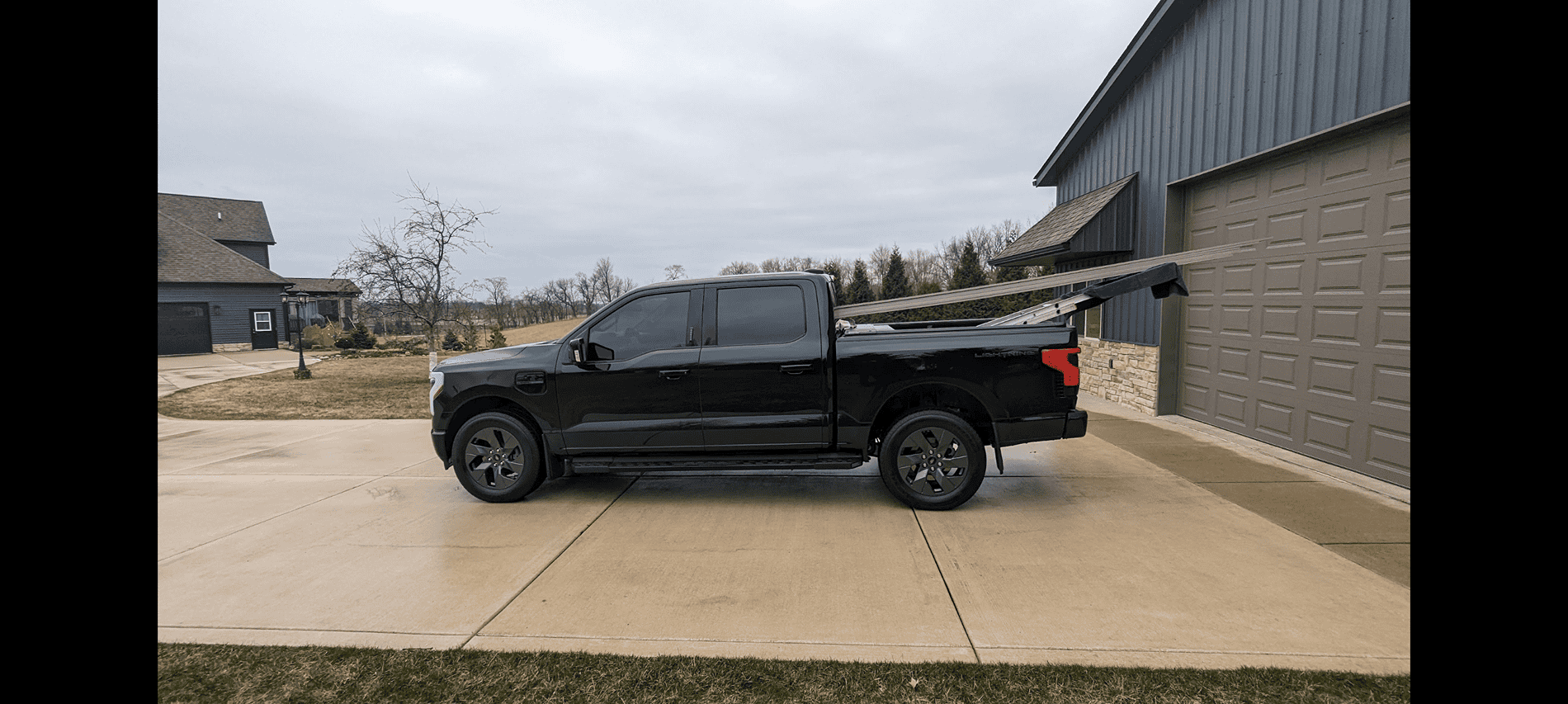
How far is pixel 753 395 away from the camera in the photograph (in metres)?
5.11

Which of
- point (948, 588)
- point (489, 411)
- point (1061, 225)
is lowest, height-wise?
point (948, 588)

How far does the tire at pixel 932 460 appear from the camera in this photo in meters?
4.94

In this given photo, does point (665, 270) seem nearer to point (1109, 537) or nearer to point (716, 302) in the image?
point (716, 302)

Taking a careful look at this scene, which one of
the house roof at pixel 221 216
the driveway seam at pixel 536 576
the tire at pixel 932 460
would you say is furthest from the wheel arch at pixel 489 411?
the house roof at pixel 221 216

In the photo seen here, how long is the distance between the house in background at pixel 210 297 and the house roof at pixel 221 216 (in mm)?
2359

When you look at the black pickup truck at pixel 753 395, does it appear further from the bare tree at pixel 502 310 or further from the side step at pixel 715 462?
the bare tree at pixel 502 310

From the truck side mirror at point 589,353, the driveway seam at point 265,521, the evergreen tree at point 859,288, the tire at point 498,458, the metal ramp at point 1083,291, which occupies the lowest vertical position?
the driveway seam at point 265,521

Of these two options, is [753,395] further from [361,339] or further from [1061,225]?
[361,339]

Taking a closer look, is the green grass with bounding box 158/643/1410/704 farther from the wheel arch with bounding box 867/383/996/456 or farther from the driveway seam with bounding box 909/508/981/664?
the wheel arch with bounding box 867/383/996/456

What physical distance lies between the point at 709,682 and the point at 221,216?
45501 mm

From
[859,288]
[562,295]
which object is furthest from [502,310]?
[859,288]
